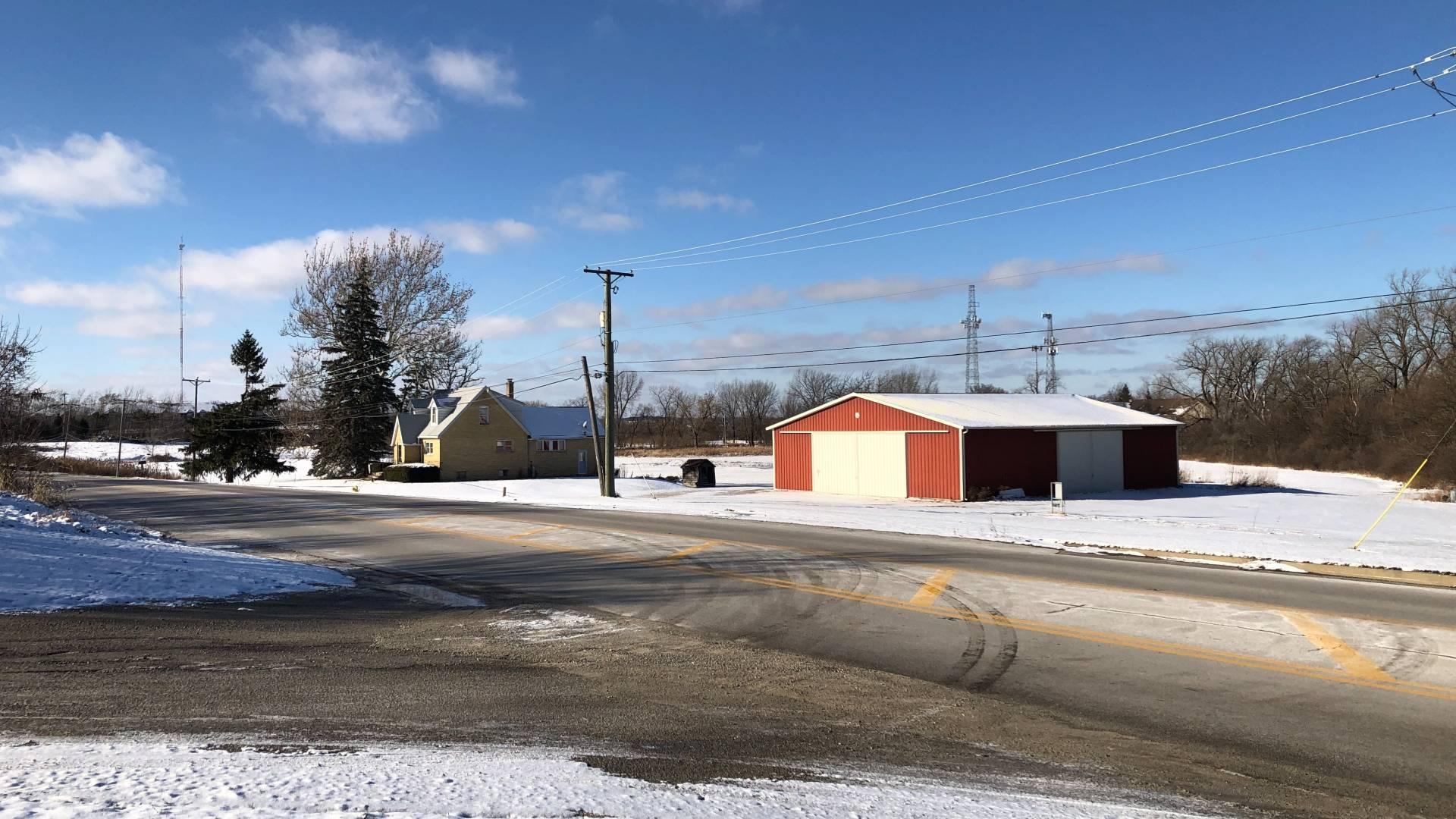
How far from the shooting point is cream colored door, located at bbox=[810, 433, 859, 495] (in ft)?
121

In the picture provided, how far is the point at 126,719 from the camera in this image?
5.26 m

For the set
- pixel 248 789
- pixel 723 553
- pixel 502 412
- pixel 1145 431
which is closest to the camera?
pixel 248 789

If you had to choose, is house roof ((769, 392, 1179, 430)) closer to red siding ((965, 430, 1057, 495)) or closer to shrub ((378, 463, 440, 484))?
red siding ((965, 430, 1057, 495))

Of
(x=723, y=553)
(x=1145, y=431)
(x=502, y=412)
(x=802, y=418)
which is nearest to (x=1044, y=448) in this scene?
(x=1145, y=431)

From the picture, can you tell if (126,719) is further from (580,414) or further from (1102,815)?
(580,414)

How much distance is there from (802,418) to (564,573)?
27409 millimetres

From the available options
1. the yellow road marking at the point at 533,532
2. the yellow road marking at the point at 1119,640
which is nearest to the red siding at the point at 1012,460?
the yellow road marking at the point at 533,532

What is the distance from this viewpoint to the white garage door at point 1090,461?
117 ft

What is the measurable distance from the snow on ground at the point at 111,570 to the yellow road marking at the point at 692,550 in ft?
17.0

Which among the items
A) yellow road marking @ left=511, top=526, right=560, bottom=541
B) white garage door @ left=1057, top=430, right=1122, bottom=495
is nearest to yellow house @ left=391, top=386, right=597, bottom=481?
white garage door @ left=1057, top=430, right=1122, bottom=495

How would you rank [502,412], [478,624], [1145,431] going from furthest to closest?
[502,412]
[1145,431]
[478,624]

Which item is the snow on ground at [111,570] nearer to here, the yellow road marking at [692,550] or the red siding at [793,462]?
the yellow road marking at [692,550]

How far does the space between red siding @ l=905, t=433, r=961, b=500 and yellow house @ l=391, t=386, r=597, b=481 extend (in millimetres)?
26907

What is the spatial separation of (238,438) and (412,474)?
17.7 metres
